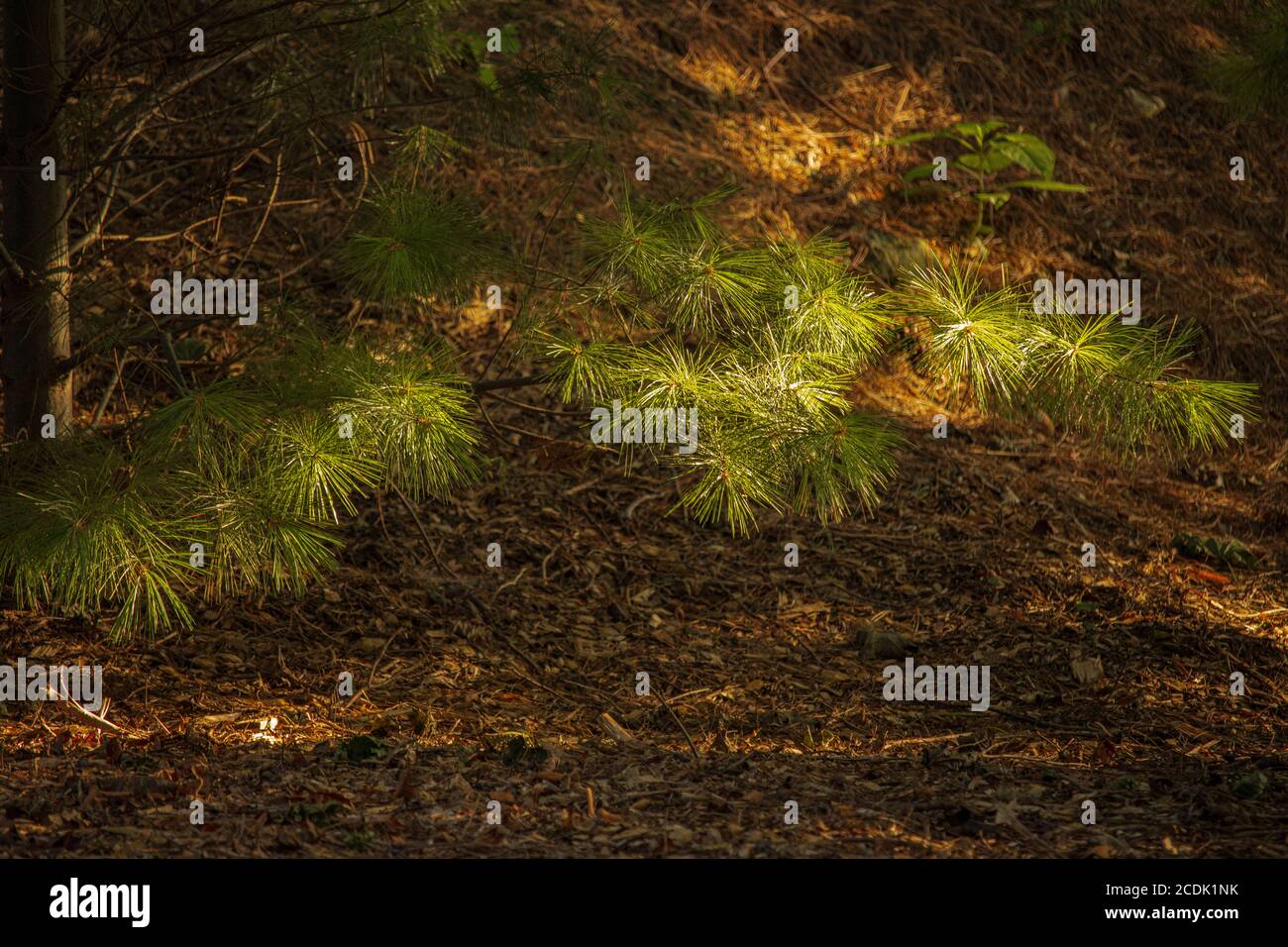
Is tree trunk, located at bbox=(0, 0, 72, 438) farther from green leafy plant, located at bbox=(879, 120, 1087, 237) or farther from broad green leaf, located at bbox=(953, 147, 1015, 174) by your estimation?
broad green leaf, located at bbox=(953, 147, 1015, 174)

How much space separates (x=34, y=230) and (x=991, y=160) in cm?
399

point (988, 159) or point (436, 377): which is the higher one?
point (988, 159)

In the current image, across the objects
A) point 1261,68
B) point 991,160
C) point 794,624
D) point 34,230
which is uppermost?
point 991,160

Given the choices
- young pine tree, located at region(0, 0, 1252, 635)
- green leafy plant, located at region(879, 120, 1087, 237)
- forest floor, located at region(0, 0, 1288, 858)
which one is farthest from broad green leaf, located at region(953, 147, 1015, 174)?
young pine tree, located at region(0, 0, 1252, 635)

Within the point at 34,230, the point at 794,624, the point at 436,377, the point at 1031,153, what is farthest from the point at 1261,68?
the point at 34,230

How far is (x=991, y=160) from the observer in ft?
17.8

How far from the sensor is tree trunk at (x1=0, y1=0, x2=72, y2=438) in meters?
2.91

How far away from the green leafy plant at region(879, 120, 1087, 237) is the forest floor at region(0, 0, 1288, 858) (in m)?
0.16

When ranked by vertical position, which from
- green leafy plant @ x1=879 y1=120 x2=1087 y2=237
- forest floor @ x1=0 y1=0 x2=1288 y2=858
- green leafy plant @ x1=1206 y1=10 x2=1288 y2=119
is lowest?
forest floor @ x1=0 y1=0 x2=1288 y2=858

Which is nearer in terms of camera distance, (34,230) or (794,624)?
(34,230)

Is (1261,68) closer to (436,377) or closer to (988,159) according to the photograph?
(988,159)

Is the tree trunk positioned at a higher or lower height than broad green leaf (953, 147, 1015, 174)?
lower

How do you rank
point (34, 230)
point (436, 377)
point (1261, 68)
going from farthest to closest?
point (1261, 68) → point (34, 230) → point (436, 377)

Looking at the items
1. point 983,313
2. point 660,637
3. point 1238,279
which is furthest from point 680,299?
point 1238,279
